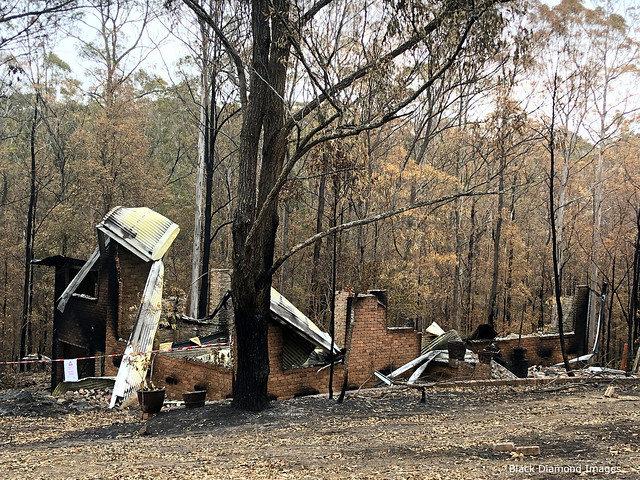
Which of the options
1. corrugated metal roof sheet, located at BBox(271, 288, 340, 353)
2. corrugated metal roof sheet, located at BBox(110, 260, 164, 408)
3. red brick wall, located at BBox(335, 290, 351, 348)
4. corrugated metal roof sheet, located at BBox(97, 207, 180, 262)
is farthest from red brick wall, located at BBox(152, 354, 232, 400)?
Result: corrugated metal roof sheet, located at BBox(97, 207, 180, 262)

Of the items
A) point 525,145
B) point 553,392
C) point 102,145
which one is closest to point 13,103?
point 102,145

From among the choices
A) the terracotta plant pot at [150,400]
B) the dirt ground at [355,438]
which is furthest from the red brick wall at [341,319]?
the terracotta plant pot at [150,400]

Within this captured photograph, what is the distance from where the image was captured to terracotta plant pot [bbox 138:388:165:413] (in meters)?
10.4

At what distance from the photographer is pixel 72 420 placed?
11211mm

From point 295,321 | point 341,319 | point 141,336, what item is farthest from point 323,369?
point 141,336

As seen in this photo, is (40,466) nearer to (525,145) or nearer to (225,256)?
(525,145)

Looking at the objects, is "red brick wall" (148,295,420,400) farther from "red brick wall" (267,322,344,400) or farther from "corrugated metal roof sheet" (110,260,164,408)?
"corrugated metal roof sheet" (110,260,164,408)

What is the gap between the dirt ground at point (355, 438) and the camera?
19.7 feet

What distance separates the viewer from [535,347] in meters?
19.0

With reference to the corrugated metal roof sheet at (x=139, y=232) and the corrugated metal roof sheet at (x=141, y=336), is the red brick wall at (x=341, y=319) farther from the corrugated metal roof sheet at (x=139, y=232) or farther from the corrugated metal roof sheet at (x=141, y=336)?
the corrugated metal roof sheet at (x=139, y=232)

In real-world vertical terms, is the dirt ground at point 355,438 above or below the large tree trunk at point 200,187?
below

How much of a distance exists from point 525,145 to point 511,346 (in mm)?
13559

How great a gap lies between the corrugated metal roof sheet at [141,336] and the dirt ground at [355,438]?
2.78 feet

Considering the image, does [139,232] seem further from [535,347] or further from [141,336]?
[535,347]
